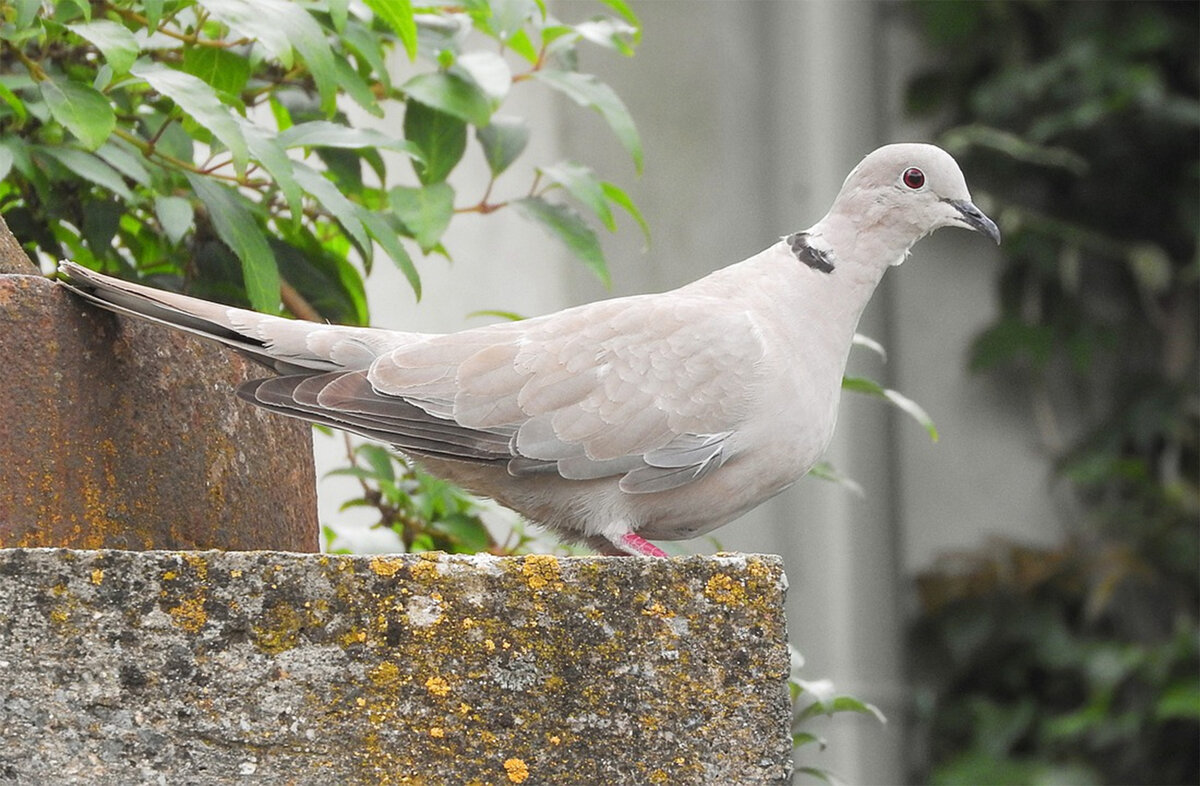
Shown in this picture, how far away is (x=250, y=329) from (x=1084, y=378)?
5.42 m

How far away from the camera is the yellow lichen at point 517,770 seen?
1.46 m

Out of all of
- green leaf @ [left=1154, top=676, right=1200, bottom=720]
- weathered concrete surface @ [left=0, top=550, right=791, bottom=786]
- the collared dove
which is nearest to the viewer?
weathered concrete surface @ [left=0, top=550, right=791, bottom=786]

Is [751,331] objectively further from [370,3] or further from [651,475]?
[370,3]

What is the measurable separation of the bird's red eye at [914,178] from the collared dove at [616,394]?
0.16 metres

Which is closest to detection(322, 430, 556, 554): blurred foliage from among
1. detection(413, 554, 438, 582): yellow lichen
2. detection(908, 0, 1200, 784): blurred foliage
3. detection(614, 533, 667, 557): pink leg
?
detection(614, 533, 667, 557): pink leg

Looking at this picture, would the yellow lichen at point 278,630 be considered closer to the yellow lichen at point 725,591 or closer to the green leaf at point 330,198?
the yellow lichen at point 725,591

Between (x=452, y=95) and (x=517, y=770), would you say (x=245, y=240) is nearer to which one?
(x=452, y=95)

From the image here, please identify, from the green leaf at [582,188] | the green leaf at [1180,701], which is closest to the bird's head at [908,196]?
the green leaf at [582,188]

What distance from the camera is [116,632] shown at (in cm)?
143

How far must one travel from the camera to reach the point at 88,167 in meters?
2.13

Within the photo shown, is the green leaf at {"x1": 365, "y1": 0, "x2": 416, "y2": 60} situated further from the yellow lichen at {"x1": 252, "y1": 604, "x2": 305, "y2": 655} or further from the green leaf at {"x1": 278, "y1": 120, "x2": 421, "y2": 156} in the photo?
the yellow lichen at {"x1": 252, "y1": 604, "x2": 305, "y2": 655}

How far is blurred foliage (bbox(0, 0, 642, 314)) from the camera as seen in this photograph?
209 centimetres

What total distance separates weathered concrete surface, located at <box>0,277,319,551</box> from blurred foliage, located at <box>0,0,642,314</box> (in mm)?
323

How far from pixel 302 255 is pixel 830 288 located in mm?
924
